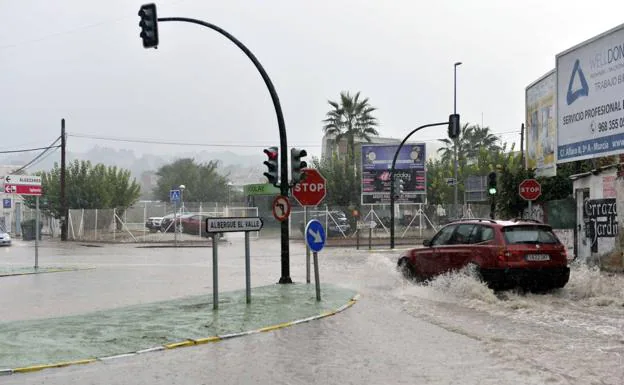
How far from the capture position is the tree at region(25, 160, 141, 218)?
51062 millimetres

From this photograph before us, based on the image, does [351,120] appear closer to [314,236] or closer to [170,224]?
[170,224]

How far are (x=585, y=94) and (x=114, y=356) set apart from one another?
1494cm

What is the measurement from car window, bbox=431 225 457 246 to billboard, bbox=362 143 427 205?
28601 mm

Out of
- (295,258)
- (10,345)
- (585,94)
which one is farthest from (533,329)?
(295,258)

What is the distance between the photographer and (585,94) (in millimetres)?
17750

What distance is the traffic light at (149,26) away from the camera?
14641 mm

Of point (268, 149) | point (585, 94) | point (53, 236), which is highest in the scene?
point (585, 94)

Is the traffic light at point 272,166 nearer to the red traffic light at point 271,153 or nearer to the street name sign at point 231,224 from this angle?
the red traffic light at point 271,153

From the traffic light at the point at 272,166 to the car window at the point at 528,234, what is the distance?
206 inches

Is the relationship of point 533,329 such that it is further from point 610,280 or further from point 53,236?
point 53,236

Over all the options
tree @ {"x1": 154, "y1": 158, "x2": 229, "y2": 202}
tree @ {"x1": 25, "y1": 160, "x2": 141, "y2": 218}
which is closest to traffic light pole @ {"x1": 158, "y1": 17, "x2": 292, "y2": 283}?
tree @ {"x1": 25, "y1": 160, "x2": 141, "y2": 218}

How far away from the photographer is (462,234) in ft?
42.2

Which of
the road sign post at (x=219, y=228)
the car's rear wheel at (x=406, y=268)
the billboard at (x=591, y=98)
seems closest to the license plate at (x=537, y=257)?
the car's rear wheel at (x=406, y=268)

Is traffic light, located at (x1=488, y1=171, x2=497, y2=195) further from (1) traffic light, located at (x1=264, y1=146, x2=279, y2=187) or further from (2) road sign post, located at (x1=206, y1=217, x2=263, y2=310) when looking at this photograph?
(2) road sign post, located at (x1=206, y1=217, x2=263, y2=310)
